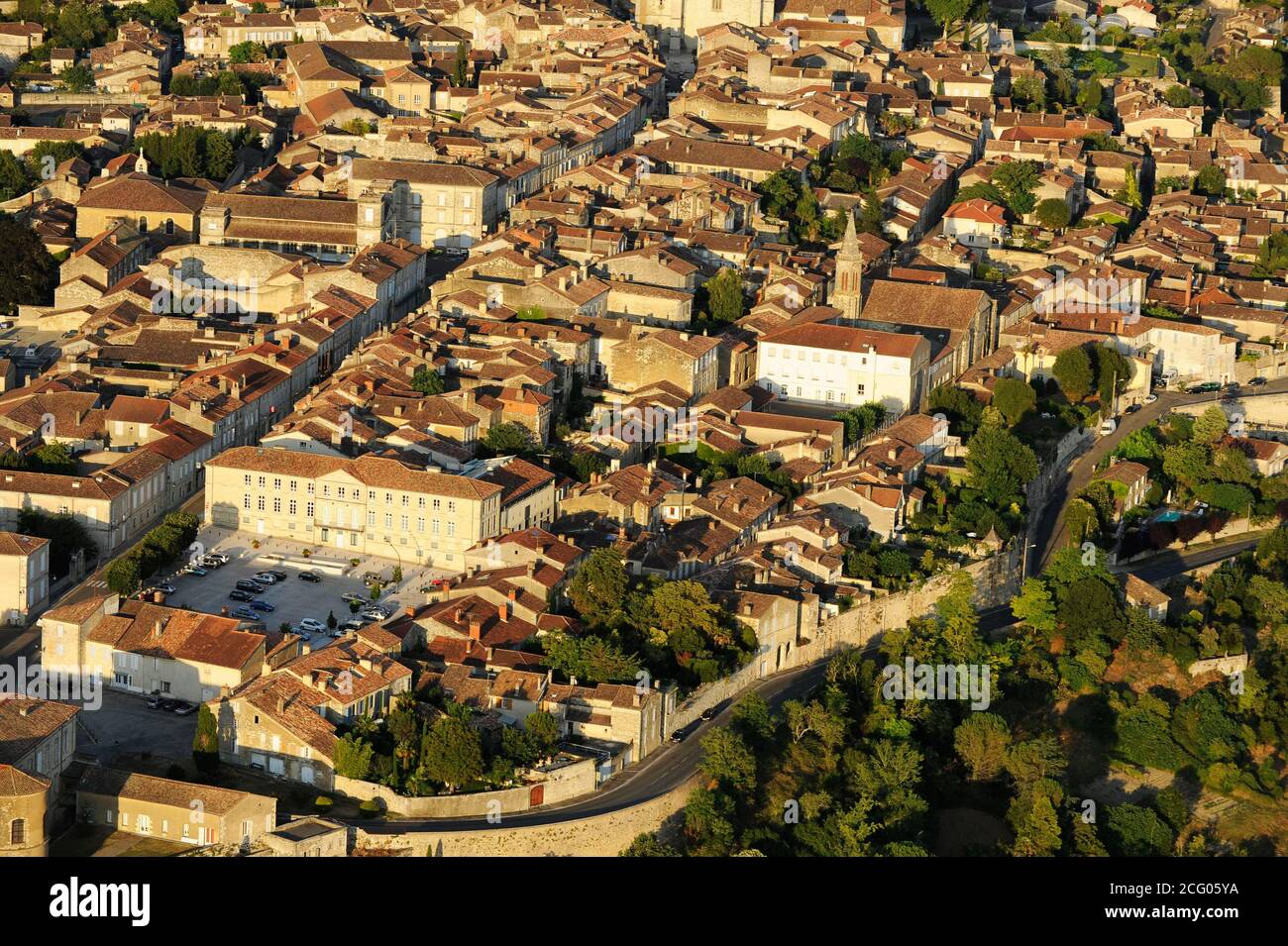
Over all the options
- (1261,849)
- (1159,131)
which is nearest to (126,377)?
(1261,849)

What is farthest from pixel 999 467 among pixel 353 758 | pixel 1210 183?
pixel 1210 183

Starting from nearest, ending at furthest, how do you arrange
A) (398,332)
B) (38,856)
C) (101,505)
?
1. (38,856)
2. (101,505)
3. (398,332)

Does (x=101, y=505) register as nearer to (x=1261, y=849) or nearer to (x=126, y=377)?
(x=126, y=377)

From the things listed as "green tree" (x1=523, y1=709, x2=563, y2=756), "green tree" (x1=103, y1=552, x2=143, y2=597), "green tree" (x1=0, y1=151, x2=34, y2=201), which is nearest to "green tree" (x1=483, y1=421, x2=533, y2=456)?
"green tree" (x1=103, y1=552, x2=143, y2=597)

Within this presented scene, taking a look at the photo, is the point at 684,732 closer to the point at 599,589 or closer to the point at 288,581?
the point at 599,589

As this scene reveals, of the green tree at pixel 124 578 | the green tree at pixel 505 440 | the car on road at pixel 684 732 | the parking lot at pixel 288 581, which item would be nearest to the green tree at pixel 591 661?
the car on road at pixel 684 732
